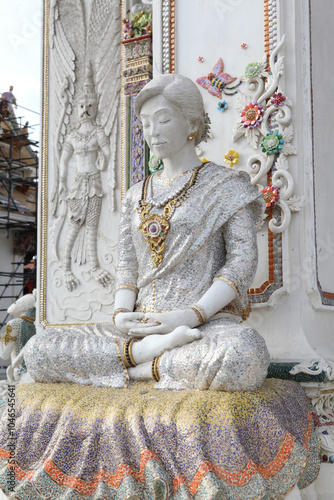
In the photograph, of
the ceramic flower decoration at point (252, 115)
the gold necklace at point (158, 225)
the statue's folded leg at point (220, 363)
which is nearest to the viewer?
the statue's folded leg at point (220, 363)

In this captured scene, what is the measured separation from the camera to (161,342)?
301 centimetres

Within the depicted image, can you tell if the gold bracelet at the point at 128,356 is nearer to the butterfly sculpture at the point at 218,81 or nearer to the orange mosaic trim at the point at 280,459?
the orange mosaic trim at the point at 280,459

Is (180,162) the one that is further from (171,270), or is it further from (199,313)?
(199,313)

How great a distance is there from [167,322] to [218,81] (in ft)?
5.62

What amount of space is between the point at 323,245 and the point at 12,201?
10.3 meters

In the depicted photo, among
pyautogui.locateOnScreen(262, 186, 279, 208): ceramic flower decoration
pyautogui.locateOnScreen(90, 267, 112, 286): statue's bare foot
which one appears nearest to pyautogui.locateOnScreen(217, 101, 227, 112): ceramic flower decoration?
pyautogui.locateOnScreen(262, 186, 279, 208): ceramic flower decoration

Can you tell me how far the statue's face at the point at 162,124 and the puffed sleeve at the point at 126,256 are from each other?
37 centimetres

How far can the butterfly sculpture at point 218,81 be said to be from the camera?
13.5 feet

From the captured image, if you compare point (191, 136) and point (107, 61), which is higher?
point (107, 61)

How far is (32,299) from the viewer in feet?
16.9

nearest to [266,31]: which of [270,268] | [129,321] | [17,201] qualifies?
[270,268]

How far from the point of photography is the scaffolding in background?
43.5ft

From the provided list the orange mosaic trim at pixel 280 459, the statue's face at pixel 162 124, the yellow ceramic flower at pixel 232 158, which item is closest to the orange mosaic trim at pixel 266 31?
the yellow ceramic flower at pixel 232 158

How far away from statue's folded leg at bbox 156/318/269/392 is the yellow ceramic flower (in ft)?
4.44
